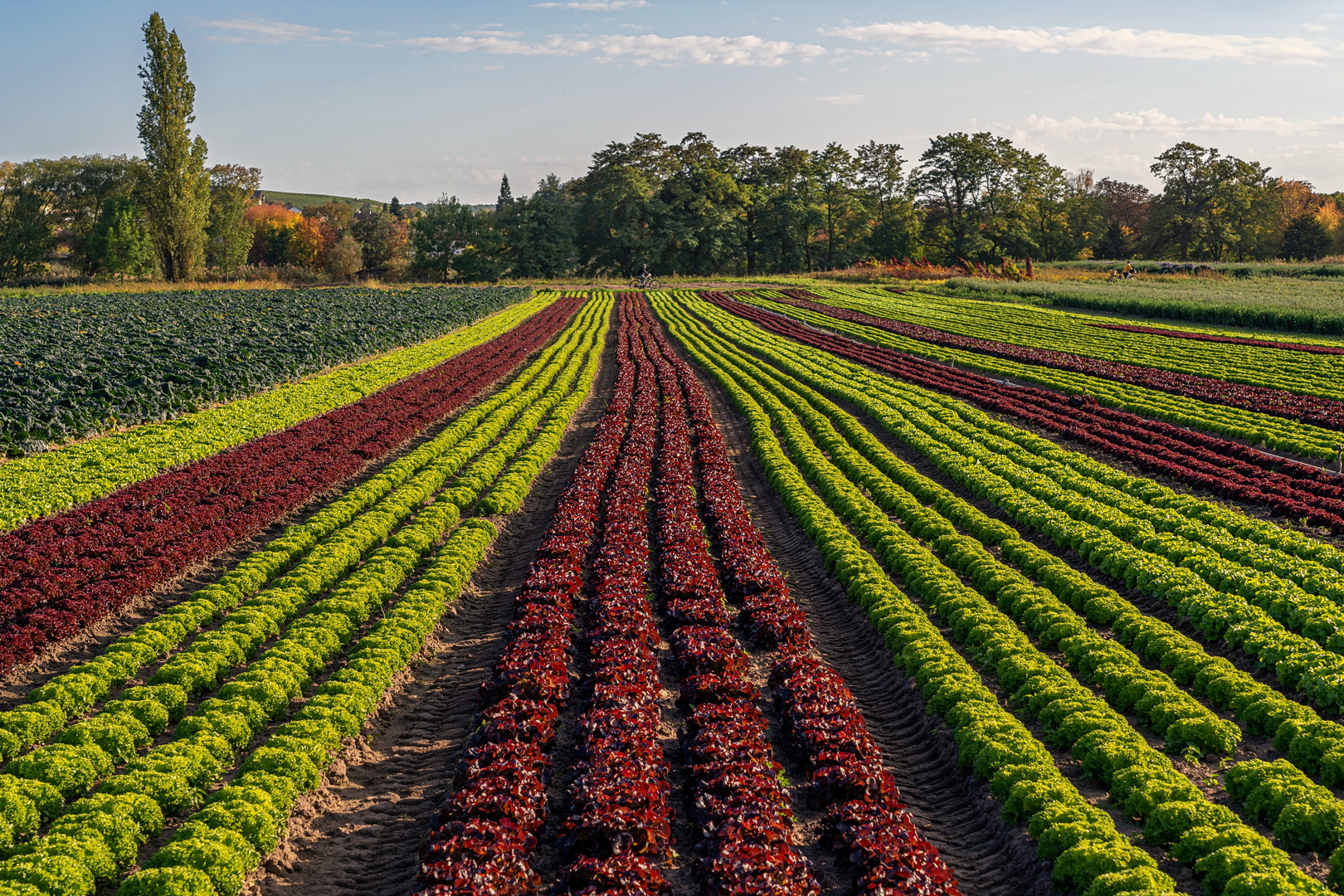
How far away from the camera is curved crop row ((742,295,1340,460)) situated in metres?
26.5

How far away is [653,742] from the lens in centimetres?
1045

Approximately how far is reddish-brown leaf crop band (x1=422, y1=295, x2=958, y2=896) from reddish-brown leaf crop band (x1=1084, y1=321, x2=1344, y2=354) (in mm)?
43330

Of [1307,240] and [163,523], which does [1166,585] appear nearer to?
[163,523]

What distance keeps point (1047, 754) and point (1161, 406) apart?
86.1ft

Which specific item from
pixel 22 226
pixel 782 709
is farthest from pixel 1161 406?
pixel 22 226

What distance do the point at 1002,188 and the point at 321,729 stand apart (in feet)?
433

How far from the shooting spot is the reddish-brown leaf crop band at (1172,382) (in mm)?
30516

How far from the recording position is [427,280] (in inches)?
4658

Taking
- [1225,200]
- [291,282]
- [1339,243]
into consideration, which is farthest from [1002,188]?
[291,282]

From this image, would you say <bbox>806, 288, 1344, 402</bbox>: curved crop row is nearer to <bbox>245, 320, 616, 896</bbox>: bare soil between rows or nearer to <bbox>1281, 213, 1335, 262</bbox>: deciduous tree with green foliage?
<bbox>245, 320, 616, 896</bbox>: bare soil between rows

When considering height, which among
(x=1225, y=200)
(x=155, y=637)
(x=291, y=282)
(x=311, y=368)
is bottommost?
(x=155, y=637)

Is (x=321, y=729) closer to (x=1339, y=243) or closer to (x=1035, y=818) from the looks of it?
(x=1035, y=818)

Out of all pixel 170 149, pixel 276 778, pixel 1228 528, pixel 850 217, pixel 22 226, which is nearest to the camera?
pixel 276 778

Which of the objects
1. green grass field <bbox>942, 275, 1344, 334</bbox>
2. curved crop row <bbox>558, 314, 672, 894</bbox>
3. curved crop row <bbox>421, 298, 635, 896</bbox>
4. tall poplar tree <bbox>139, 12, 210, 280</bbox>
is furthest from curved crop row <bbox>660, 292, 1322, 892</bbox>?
tall poplar tree <bbox>139, 12, 210, 280</bbox>
